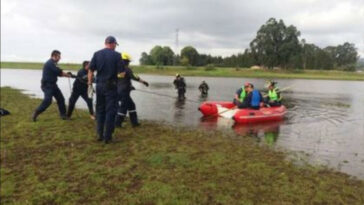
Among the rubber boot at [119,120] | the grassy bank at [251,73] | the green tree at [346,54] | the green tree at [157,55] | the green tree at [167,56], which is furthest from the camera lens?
the green tree at [346,54]

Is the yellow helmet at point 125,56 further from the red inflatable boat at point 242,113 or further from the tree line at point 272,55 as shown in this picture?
the tree line at point 272,55

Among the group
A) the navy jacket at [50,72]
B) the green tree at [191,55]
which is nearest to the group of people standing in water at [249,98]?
the navy jacket at [50,72]

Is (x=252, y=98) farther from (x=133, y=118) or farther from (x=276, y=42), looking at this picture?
(x=276, y=42)

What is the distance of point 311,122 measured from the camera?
1545 centimetres

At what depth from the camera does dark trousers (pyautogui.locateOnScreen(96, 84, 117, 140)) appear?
835 centimetres

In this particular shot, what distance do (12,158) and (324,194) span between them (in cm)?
629

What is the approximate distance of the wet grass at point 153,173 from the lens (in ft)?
18.1

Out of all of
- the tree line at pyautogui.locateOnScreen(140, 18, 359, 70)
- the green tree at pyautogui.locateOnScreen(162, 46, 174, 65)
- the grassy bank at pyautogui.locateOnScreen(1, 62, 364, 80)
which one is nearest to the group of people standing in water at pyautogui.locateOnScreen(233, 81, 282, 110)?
the grassy bank at pyautogui.locateOnScreen(1, 62, 364, 80)

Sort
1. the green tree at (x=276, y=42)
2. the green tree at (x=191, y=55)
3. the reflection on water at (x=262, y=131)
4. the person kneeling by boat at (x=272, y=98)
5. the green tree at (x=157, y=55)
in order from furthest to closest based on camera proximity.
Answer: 1. the green tree at (x=157, y=55)
2. the green tree at (x=191, y=55)
3. the green tree at (x=276, y=42)
4. the person kneeling by boat at (x=272, y=98)
5. the reflection on water at (x=262, y=131)

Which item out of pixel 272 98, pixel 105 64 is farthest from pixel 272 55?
pixel 105 64

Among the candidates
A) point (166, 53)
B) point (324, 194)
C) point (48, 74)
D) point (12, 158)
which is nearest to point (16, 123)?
point (48, 74)

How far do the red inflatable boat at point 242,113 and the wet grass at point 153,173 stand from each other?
15.9 ft

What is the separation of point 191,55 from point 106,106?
11588cm

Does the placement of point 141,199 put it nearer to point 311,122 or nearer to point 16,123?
point 16,123
